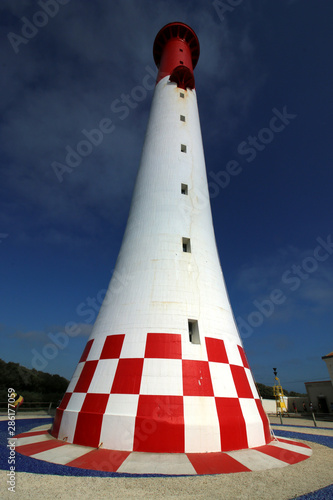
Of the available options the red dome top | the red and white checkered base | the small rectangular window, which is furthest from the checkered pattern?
the red dome top

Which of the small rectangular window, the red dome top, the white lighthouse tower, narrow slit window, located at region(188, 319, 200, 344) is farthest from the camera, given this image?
the red dome top

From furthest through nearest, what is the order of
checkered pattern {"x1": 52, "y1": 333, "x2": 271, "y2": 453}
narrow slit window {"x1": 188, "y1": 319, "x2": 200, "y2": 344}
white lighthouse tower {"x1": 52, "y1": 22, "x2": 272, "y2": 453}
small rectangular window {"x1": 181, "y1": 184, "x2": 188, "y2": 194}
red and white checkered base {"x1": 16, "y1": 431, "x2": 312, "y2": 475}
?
small rectangular window {"x1": 181, "y1": 184, "x2": 188, "y2": 194}, narrow slit window {"x1": 188, "y1": 319, "x2": 200, "y2": 344}, white lighthouse tower {"x1": 52, "y1": 22, "x2": 272, "y2": 453}, checkered pattern {"x1": 52, "y1": 333, "x2": 271, "y2": 453}, red and white checkered base {"x1": 16, "y1": 431, "x2": 312, "y2": 475}

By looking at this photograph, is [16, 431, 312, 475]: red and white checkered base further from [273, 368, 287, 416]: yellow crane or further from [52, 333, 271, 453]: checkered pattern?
[273, 368, 287, 416]: yellow crane

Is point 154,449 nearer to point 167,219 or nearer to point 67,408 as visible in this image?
point 67,408

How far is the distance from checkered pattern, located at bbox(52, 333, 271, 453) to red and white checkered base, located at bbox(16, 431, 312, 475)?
0.21m

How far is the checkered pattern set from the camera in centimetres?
536

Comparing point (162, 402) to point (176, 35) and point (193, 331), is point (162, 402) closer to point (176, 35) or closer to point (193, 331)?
point (193, 331)

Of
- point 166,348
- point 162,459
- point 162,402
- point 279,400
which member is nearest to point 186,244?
point 166,348

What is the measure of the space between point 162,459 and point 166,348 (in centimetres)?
206

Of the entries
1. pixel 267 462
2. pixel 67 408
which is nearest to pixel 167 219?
pixel 67 408

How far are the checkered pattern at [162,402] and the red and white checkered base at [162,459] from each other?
8.2 inches

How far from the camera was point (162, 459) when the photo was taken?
16.0 ft

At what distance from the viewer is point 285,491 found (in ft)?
12.1

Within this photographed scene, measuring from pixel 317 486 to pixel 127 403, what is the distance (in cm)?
349
